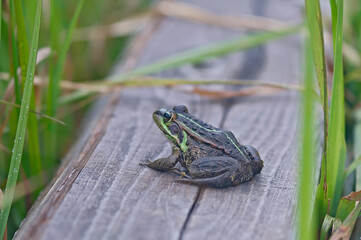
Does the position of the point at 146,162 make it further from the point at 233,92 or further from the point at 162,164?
the point at 233,92

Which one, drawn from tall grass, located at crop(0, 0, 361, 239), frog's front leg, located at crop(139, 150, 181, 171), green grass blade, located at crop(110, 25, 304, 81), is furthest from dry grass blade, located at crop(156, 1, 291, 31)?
frog's front leg, located at crop(139, 150, 181, 171)

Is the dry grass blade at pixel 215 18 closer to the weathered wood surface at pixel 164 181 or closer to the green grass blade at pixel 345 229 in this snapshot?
the weathered wood surface at pixel 164 181

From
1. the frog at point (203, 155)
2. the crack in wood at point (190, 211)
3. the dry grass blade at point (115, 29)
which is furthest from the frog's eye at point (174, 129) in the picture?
the dry grass blade at point (115, 29)

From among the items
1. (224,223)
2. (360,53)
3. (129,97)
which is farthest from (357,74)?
(224,223)

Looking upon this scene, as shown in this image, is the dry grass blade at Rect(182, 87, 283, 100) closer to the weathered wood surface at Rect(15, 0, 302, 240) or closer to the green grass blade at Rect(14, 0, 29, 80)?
the weathered wood surface at Rect(15, 0, 302, 240)

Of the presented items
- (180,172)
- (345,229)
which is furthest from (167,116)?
(345,229)

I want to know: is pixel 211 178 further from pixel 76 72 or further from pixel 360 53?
pixel 76 72
